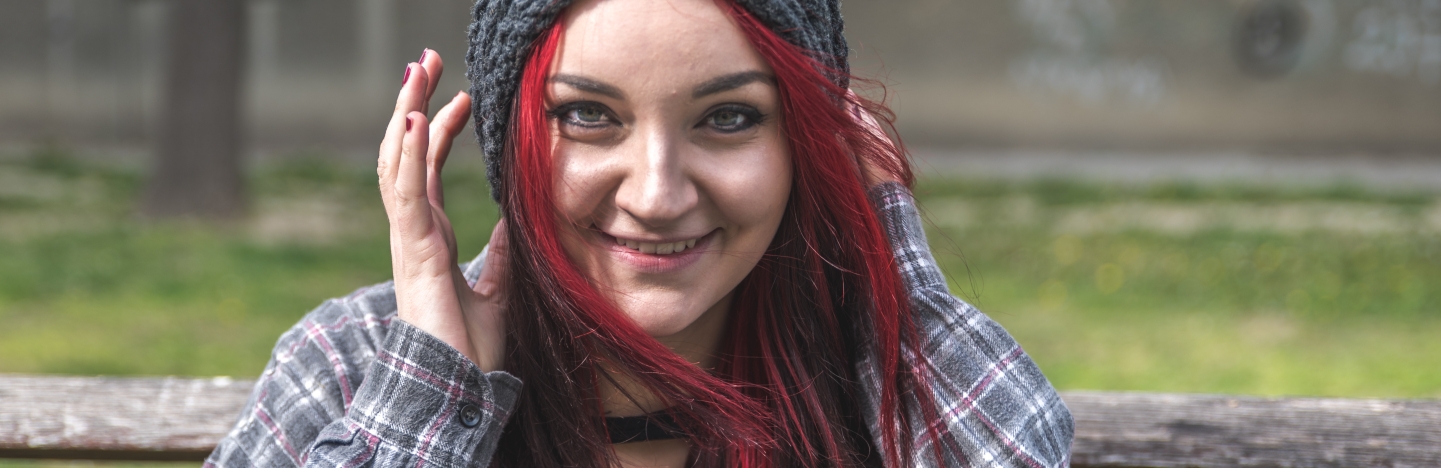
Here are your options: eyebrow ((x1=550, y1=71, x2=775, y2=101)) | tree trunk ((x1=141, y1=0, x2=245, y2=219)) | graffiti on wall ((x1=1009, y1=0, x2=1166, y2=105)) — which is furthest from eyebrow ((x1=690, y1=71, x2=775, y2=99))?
graffiti on wall ((x1=1009, y1=0, x2=1166, y2=105))

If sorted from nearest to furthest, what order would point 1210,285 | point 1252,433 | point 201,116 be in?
point 1252,433
point 1210,285
point 201,116

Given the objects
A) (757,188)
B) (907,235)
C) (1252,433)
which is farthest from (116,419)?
(1252,433)

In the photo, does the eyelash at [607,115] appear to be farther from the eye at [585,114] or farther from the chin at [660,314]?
the chin at [660,314]

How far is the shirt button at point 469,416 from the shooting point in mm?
1564

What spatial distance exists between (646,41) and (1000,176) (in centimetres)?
878

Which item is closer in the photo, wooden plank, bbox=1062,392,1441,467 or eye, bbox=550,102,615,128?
eye, bbox=550,102,615,128

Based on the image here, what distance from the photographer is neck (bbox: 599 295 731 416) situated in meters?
1.76

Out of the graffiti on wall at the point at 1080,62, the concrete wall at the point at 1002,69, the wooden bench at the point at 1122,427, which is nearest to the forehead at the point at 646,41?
the wooden bench at the point at 1122,427

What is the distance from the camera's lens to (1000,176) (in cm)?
987

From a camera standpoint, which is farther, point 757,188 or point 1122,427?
point 1122,427

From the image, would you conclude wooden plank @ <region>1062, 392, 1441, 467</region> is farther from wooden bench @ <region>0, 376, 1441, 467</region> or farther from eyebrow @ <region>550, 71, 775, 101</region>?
eyebrow @ <region>550, 71, 775, 101</region>

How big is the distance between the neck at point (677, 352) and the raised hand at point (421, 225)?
217 millimetres

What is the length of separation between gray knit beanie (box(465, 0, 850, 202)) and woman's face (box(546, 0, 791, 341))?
43 mm

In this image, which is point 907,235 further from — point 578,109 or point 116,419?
point 116,419
